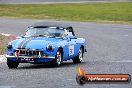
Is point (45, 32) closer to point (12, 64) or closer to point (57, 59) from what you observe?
point (57, 59)

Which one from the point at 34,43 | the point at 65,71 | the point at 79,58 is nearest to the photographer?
the point at 65,71

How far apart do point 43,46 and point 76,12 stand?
40175mm

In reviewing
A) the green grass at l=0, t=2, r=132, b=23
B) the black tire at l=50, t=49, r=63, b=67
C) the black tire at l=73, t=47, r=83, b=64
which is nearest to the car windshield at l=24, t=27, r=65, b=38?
the black tire at l=50, t=49, r=63, b=67

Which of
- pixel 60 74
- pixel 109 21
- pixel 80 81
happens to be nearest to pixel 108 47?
pixel 60 74

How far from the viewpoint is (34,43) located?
1546cm

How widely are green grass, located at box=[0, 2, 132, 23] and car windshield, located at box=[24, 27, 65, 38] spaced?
3170cm

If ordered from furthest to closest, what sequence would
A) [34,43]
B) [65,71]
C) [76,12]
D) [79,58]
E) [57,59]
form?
[76,12] < [79,58] < [57,59] < [34,43] < [65,71]

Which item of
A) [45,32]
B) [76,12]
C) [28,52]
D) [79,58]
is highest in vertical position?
[45,32]

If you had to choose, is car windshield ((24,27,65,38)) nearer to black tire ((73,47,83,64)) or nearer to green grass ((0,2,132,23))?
black tire ((73,47,83,64))

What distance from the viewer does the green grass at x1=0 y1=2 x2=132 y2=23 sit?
5084 centimetres

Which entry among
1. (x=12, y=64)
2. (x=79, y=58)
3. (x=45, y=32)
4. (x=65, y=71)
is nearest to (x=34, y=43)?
(x=12, y=64)

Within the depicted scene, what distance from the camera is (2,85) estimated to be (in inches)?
419

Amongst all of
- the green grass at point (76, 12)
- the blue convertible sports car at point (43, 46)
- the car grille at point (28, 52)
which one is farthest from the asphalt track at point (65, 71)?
the green grass at point (76, 12)

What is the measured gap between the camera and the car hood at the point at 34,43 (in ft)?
50.3
